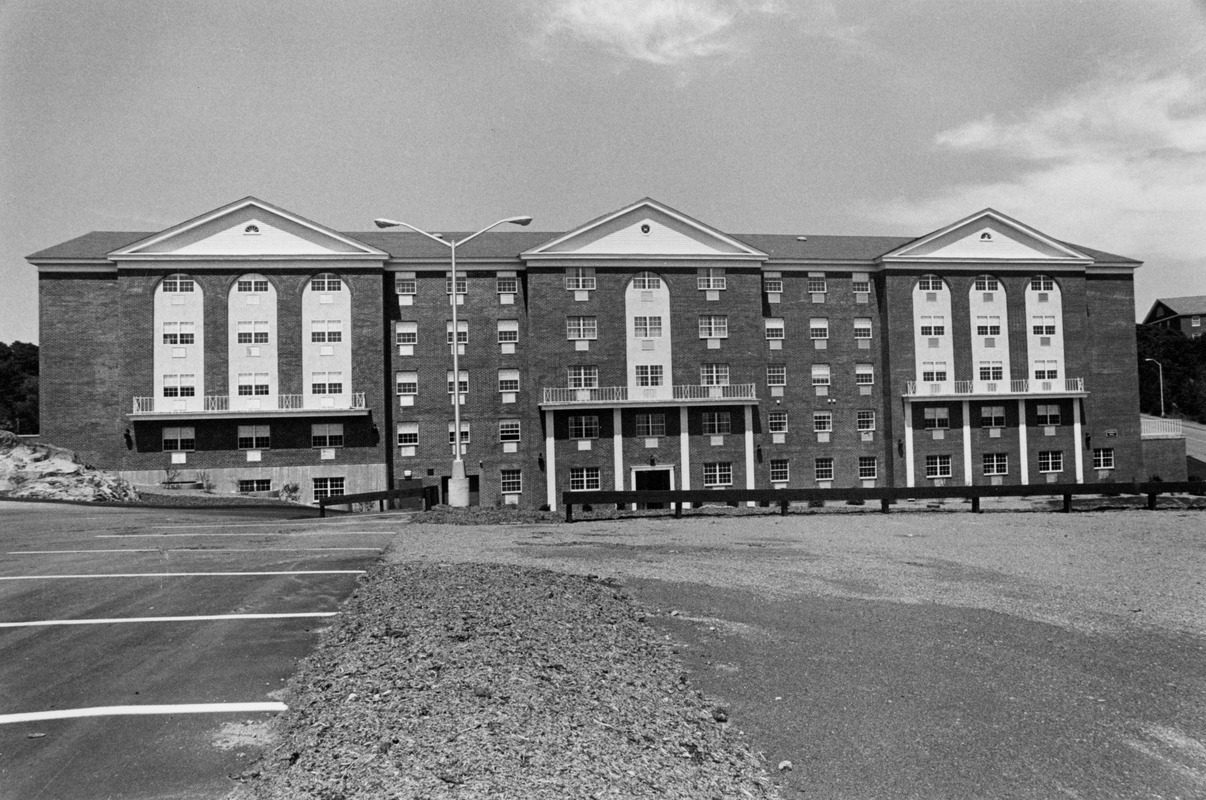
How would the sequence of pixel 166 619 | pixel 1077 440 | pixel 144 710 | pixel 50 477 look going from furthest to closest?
pixel 1077 440 < pixel 50 477 < pixel 166 619 < pixel 144 710

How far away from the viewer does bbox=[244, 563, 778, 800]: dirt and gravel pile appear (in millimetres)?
4270

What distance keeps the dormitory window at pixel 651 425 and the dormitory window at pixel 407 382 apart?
12.6 metres

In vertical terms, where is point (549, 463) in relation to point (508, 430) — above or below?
below

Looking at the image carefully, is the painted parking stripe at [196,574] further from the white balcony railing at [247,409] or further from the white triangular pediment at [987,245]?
the white triangular pediment at [987,245]

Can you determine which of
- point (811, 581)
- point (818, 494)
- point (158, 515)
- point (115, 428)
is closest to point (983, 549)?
point (811, 581)

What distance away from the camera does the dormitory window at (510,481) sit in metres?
44.2

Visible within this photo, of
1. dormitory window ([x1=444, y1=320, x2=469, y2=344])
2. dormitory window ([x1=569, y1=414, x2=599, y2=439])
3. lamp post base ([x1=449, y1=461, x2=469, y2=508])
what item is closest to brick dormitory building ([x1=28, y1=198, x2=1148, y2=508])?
dormitory window ([x1=569, y1=414, x2=599, y2=439])

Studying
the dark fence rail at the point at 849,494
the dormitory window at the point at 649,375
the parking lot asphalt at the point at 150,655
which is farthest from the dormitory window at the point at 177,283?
the parking lot asphalt at the point at 150,655

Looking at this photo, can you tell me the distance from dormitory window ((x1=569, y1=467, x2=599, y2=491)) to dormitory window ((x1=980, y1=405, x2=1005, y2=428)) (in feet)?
75.5

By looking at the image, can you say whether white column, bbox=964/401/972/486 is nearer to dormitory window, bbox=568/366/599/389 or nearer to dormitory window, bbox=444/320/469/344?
dormitory window, bbox=568/366/599/389

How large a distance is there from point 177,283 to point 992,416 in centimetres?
4639

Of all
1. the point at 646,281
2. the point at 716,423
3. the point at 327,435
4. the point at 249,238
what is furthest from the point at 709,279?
the point at 249,238

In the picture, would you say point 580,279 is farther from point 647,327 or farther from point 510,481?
point 510,481

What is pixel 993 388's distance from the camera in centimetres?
4662
